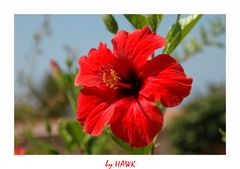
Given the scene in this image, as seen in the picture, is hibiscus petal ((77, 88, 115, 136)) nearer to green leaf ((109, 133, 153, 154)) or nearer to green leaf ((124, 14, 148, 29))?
green leaf ((109, 133, 153, 154))

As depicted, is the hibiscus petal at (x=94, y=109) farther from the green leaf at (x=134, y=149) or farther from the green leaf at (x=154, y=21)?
the green leaf at (x=154, y=21)

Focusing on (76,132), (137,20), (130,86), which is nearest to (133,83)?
(130,86)

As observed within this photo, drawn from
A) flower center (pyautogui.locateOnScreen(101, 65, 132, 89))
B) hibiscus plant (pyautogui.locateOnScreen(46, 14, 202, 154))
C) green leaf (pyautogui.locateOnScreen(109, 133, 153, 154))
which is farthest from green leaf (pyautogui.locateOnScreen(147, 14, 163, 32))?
green leaf (pyautogui.locateOnScreen(109, 133, 153, 154))

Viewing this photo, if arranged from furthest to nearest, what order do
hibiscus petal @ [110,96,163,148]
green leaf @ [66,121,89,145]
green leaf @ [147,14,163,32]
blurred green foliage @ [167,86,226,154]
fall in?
blurred green foliage @ [167,86,226,154] < green leaf @ [66,121,89,145] < green leaf @ [147,14,163,32] < hibiscus petal @ [110,96,163,148]

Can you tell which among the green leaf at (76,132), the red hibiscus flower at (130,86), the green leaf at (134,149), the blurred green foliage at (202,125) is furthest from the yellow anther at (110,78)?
the blurred green foliage at (202,125)

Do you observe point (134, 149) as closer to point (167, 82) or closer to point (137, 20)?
point (167, 82)
